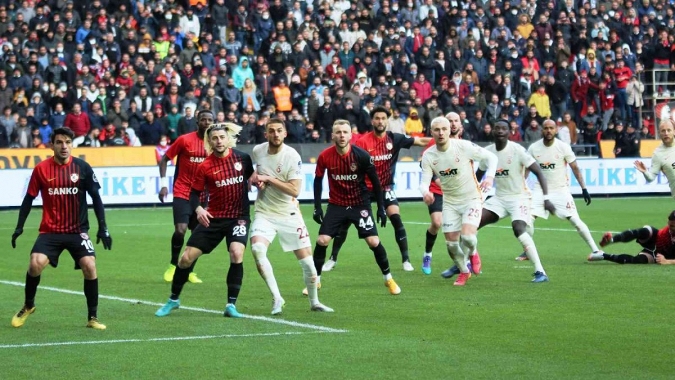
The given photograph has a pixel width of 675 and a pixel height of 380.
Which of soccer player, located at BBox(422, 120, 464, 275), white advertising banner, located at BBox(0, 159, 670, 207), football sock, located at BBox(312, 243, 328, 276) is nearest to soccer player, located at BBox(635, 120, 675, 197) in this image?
soccer player, located at BBox(422, 120, 464, 275)

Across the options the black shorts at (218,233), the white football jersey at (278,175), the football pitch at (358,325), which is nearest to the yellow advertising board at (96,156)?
the football pitch at (358,325)

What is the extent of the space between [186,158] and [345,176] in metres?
2.45

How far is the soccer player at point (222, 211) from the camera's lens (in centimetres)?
1270

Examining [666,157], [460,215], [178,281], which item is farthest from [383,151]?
[178,281]

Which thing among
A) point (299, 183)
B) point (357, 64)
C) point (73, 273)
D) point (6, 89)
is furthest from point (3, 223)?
point (299, 183)

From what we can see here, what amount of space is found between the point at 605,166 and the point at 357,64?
7674 millimetres

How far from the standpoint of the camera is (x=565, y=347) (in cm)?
1052

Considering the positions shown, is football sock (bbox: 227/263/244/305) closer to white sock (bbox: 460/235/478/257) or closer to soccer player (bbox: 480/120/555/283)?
white sock (bbox: 460/235/478/257)

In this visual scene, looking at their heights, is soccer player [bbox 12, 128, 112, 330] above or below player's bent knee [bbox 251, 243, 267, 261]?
above

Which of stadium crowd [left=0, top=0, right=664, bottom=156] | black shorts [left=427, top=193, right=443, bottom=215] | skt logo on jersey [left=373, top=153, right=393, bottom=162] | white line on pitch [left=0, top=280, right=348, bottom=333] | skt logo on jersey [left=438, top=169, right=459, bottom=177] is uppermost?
stadium crowd [left=0, top=0, right=664, bottom=156]

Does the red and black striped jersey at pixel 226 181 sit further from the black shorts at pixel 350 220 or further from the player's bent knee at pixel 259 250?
the black shorts at pixel 350 220

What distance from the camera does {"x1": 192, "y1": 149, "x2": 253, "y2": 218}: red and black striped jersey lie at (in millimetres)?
12758

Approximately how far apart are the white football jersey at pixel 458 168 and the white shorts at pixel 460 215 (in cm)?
8

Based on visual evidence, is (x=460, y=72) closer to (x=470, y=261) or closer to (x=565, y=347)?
(x=470, y=261)
